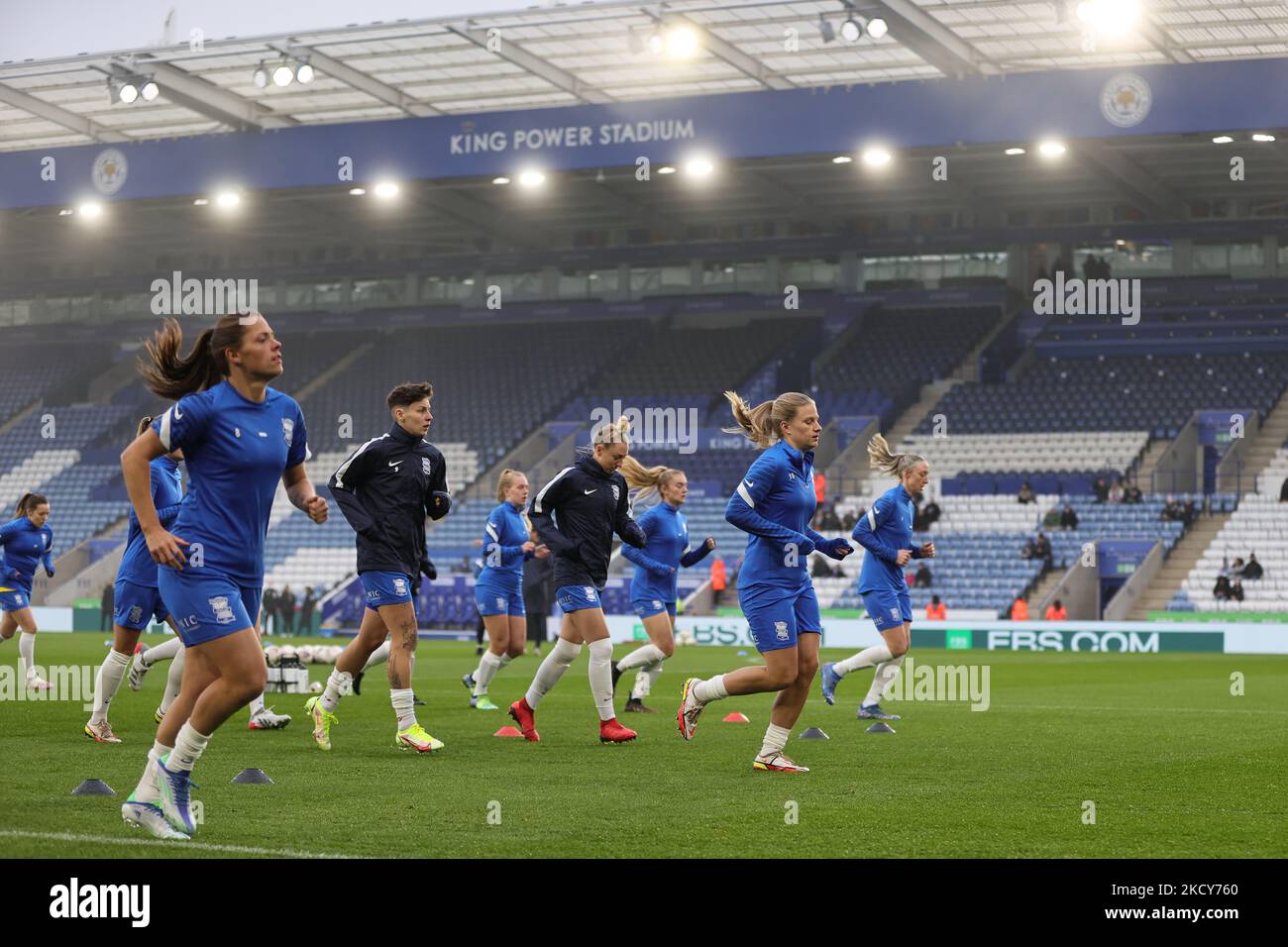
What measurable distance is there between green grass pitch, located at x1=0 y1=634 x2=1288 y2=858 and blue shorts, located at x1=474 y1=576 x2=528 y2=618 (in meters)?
0.98

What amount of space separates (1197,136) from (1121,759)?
92.1 ft

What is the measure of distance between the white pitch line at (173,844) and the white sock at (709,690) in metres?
4.35

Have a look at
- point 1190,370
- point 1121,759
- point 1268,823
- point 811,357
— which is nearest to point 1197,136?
point 1190,370

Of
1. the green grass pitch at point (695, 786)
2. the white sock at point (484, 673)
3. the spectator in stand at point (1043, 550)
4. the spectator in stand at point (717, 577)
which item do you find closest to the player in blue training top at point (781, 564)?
the green grass pitch at point (695, 786)

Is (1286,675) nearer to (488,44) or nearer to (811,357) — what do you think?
(488,44)

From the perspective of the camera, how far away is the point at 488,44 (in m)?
34.2

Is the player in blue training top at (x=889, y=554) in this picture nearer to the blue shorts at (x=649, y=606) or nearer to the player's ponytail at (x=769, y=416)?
the blue shorts at (x=649, y=606)

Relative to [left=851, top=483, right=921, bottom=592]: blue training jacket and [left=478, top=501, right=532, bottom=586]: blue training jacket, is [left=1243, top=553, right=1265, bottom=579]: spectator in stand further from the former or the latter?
[left=478, top=501, right=532, bottom=586]: blue training jacket

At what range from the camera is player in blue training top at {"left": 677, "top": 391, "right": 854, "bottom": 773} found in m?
10.3

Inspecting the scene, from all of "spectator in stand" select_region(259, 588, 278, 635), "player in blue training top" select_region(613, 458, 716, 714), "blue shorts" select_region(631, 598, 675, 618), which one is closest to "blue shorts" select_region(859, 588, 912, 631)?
"player in blue training top" select_region(613, 458, 716, 714)

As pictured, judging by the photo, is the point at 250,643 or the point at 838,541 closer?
the point at 250,643

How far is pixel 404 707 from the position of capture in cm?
1169

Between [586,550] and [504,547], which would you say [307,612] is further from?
[586,550]

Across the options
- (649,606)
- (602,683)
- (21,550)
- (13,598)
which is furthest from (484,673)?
(13,598)
